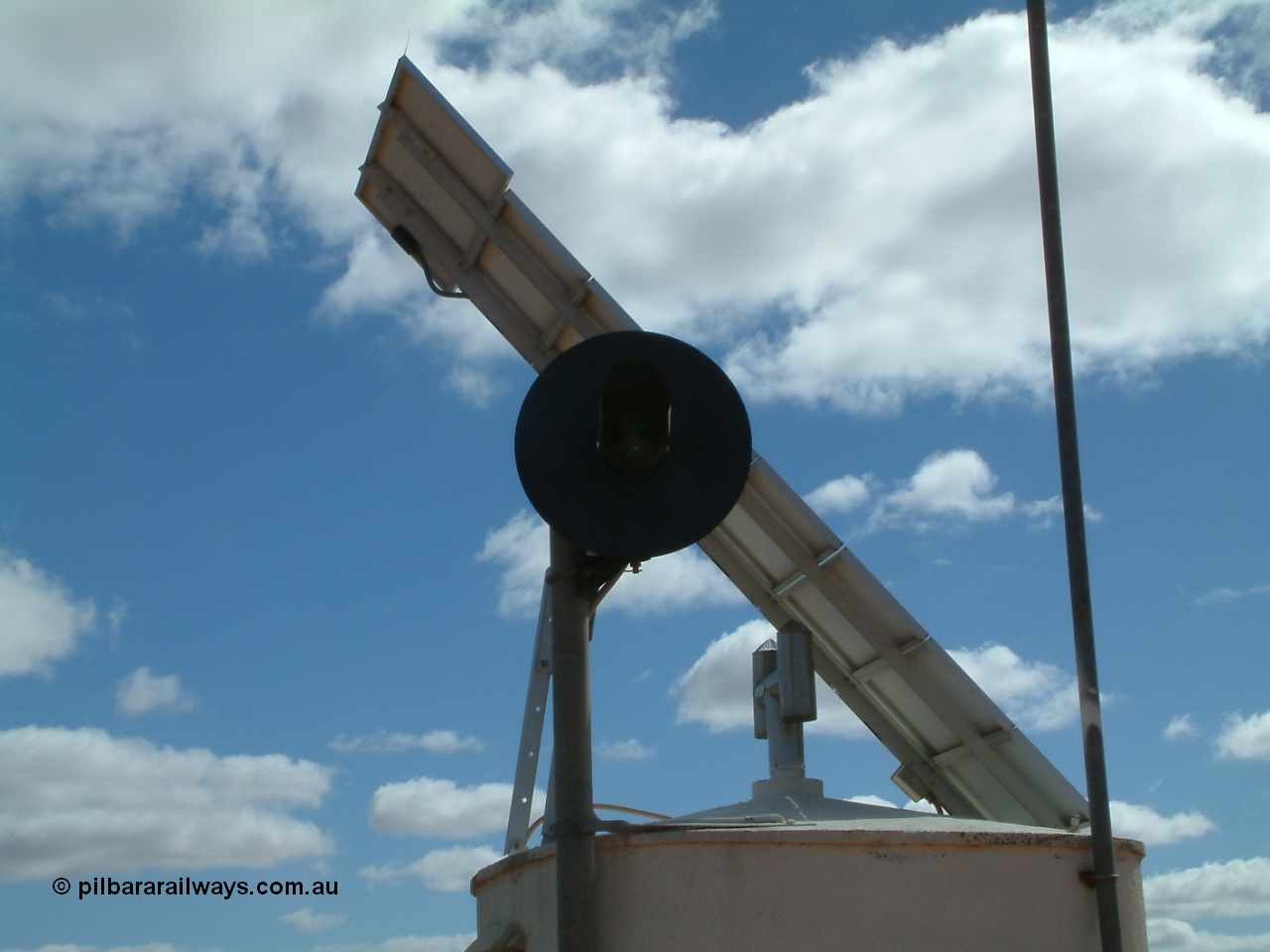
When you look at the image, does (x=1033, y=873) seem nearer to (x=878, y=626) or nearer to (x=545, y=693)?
(x=878, y=626)

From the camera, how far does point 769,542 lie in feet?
31.6

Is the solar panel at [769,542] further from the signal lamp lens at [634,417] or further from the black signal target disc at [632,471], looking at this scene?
the signal lamp lens at [634,417]

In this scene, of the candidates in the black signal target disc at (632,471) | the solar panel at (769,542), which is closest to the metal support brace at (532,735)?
the solar panel at (769,542)

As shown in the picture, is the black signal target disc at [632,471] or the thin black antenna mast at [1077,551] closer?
the black signal target disc at [632,471]

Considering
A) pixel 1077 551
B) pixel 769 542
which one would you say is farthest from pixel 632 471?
pixel 769 542

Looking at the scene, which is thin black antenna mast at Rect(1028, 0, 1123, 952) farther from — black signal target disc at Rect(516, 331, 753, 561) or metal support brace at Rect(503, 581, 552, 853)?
metal support brace at Rect(503, 581, 552, 853)

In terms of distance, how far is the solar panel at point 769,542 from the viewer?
9359 mm

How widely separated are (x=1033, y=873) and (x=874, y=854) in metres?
0.82

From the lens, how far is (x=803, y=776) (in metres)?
8.97

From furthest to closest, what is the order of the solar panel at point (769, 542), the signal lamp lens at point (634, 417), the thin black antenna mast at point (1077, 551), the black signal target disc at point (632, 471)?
the solar panel at point (769, 542)
the thin black antenna mast at point (1077, 551)
the black signal target disc at point (632, 471)
the signal lamp lens at point (634, 417)

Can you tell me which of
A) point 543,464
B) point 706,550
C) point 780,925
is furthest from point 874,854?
point 706,550

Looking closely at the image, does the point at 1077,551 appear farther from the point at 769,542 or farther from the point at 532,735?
the point at 532,735

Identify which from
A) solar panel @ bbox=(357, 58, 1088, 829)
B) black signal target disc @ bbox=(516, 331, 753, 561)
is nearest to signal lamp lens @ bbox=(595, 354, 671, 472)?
black signal target disc @ bbox=(516, 331, 753, 561)

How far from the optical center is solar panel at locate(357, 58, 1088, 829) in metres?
9.36
